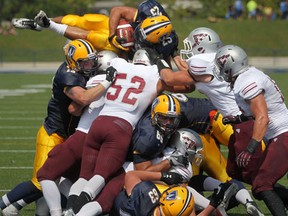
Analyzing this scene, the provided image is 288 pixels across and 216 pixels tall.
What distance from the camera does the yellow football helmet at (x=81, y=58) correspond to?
723 centimetres

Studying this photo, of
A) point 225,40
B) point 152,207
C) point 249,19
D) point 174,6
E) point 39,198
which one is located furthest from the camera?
point 174,6

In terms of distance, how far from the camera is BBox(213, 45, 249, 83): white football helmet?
6840mm

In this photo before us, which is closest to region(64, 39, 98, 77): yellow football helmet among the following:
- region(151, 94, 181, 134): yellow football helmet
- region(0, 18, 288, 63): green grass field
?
region(151, 94, 181, 134): yellow football helmet

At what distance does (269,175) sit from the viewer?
687 cm

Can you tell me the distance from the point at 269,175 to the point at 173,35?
1.55 metres

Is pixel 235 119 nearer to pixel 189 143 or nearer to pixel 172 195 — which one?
pixel 189 143

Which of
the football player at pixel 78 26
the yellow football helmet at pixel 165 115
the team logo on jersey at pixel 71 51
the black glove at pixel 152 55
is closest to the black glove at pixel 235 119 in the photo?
the yellow football helmet at pixel 165 115

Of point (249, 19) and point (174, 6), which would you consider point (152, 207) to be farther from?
point (174, 6)

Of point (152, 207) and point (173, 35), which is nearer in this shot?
point (152, 207)

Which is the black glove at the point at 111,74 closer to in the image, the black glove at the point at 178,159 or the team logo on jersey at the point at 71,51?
the team logo on jersey at the point at 71,51

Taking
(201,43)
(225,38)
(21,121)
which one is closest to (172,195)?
(201,43)

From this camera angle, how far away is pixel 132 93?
712 centimetres

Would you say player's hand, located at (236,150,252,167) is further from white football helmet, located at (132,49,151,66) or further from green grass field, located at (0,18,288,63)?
green grass field, located at (0,18,288,63)

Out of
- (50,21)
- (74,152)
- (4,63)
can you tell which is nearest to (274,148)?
(74,152)
